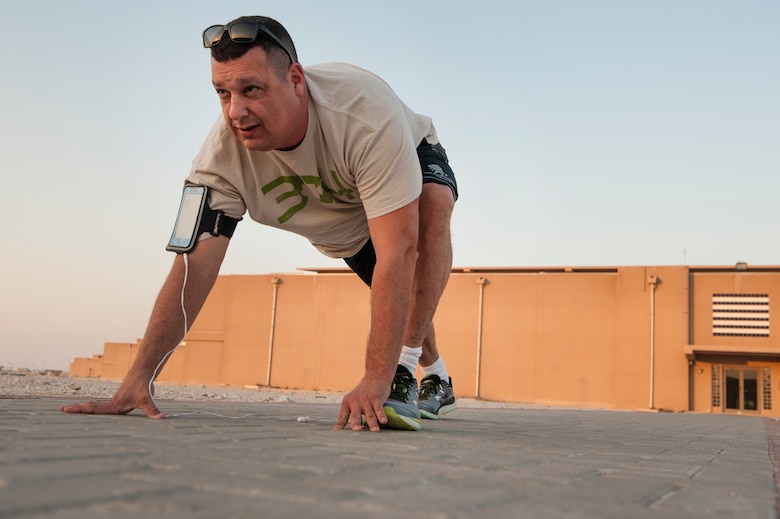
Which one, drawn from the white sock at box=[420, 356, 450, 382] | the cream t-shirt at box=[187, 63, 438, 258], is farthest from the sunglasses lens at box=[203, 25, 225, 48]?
the white sock at box=[420, 356, 450, 382]

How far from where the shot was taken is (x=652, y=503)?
1.10m

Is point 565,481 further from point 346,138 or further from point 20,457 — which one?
point 346,138

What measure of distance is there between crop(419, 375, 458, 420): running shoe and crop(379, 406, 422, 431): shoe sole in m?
1.03

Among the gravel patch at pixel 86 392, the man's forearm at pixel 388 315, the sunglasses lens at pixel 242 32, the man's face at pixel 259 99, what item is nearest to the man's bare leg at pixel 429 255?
the man's forearm at pixel 388 315

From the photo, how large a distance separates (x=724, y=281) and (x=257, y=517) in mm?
22439

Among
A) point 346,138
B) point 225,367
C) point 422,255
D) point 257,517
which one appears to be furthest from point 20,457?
point 225,367

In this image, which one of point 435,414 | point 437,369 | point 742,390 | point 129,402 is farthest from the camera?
point 742,390

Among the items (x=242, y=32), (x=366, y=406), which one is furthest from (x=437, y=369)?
(x=242, y=32)

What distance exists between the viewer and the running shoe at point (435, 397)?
136 inches

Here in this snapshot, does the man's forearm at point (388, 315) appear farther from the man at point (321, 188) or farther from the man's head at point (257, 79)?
the man's head at point (257, 79)

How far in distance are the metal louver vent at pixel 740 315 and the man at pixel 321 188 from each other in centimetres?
1997

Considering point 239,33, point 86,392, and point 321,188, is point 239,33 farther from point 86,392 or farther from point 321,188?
point 86,392

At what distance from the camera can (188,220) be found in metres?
2.87

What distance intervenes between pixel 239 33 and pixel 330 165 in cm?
60
